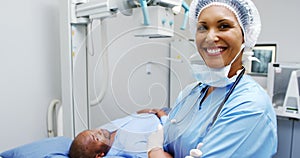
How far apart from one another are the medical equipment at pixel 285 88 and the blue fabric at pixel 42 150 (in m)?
1.99

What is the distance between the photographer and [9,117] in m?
1.60

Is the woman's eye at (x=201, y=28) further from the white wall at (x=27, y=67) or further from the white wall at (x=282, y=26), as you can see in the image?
the white wall at (x=282, y=26)

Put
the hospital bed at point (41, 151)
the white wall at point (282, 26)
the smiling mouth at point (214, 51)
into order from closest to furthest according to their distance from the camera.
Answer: the smiling mouth at point (214, 51) → the hospital bed at point (41, 151) → the white wall at point (282, 26)

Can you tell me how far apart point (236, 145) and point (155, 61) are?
45 cm

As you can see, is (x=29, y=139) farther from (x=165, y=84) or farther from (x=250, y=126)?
(x=250, y=126)

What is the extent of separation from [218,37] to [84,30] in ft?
3.33

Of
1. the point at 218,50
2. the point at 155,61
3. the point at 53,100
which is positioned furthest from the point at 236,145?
A: the point at 53,100

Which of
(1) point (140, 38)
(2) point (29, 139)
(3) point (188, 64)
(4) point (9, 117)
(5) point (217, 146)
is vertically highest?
(1) point (140, 38)

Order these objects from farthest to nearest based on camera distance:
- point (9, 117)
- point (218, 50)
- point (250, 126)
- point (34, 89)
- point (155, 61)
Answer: point (34, 89) < point (9, 117) < point (155, 61) < point (218, 50) < point (250, 126)

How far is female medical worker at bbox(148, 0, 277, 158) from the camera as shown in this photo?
2.50 feet

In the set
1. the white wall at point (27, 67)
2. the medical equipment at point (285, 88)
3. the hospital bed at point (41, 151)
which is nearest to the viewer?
the hospital bed at point (41, 151)

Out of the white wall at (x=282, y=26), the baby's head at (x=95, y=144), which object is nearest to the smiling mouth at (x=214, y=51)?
the baby's head at (x=95, y=144)

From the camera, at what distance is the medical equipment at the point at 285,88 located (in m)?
2.23

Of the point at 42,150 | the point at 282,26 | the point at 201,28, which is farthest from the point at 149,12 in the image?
the point at 282,26
